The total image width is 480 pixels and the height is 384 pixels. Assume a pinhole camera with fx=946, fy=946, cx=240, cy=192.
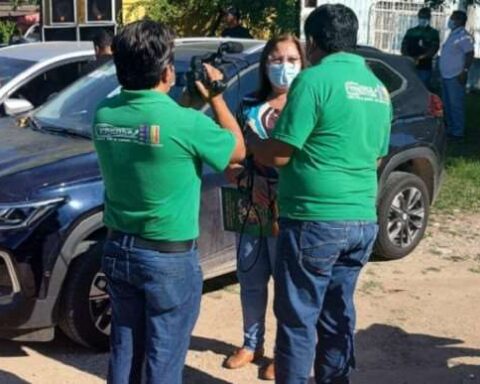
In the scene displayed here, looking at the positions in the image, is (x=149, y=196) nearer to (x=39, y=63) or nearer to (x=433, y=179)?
(x=433, y=179)

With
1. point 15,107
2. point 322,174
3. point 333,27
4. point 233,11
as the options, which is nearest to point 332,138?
point 322,174

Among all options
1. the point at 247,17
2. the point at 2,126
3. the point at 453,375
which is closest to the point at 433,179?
the point at 453,375

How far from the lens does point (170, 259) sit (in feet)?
11.3

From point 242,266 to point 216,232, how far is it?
2.80 feet

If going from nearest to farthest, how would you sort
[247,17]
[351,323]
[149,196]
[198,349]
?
1. [149,196]
2. [351,323]
3. [198,349]
4. [247,17]

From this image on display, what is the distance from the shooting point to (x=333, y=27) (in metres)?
3.78

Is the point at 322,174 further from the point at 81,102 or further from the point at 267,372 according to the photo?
the point at 81,102

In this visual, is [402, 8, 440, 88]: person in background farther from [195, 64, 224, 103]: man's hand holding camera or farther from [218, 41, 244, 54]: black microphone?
[195, 64, 224, 103]: man's hand holding camera

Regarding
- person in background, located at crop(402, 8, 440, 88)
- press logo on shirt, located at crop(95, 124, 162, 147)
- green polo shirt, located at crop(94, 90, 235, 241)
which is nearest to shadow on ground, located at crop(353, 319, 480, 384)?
green polo shirt, located at crop(94, 90, 235, 241)

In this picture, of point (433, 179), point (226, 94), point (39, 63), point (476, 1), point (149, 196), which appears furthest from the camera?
point (476, 1)

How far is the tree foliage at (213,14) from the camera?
16656 mm

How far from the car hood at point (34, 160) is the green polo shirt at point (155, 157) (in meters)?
1.56

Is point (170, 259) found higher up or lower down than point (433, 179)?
higher up

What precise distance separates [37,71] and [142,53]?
5.23 meters
